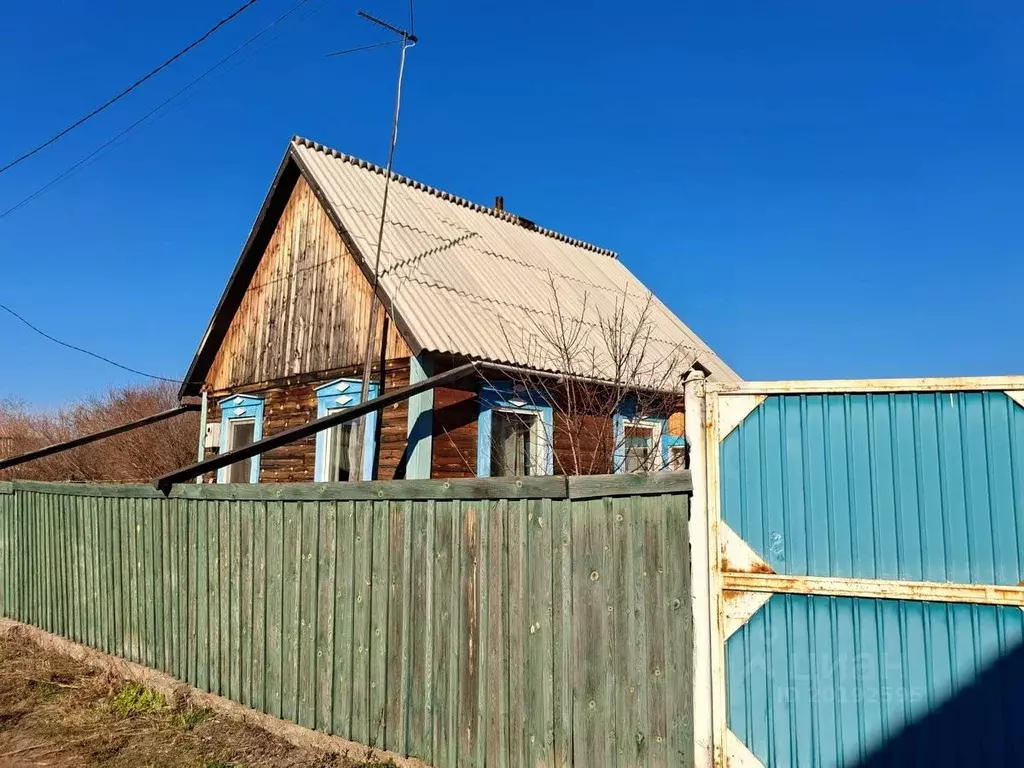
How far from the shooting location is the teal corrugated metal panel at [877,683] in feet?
10.9

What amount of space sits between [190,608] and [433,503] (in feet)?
10.1

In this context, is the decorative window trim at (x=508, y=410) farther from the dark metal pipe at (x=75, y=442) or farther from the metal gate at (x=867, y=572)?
the metal gate at (x=867, y=572)

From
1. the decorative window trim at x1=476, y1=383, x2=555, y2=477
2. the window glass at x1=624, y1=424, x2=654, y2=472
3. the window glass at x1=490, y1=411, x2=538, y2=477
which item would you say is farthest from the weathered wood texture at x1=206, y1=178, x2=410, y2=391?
the window glass at x1=624, y1=424, x2=654, y2=472

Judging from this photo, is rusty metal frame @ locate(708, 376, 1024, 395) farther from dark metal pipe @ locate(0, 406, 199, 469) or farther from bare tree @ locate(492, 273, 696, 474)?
dark metal pipe @ locate(0, 406, 199, 469)

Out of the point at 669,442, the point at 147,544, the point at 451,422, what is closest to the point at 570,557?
the point at 147,544

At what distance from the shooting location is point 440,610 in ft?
15.8

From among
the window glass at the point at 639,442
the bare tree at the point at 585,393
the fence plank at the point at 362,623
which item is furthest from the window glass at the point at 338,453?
the fence plank at the point at 362,623

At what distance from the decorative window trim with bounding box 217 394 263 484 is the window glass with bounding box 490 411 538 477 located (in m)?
4.22

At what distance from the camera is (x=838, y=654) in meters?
3.57

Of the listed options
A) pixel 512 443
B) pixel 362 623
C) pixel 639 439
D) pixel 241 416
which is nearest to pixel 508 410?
pixel 512 443

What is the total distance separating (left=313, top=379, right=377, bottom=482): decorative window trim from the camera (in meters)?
10.5

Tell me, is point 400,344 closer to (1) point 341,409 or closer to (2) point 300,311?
(1) point 341,409

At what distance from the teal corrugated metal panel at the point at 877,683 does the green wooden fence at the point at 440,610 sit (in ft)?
1.20

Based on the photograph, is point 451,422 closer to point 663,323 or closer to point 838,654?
point 838,654
